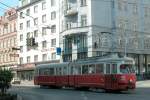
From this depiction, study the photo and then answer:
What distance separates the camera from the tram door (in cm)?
3228

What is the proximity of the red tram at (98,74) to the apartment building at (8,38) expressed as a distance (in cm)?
4272

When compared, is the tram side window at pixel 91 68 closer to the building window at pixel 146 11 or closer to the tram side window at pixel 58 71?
the tram side window at pixel 58 71

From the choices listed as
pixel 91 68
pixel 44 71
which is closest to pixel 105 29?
pixel 44 71

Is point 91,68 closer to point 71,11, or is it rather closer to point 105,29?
point 105,29

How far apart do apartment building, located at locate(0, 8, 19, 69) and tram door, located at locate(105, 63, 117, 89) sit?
51.2m

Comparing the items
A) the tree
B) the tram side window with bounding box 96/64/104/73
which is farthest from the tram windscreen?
the tree

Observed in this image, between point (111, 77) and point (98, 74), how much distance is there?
1.84 meters

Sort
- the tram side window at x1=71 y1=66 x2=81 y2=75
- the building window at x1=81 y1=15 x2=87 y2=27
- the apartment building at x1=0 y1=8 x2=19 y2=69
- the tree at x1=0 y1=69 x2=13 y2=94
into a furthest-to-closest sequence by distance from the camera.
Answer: the apartment building at x1=0 y1=8 x2=19 y2=69 → the building window at x1=81 y1=15 x2=87 y2=27 → the tram side window at x1=71 y1=66 x2=81 y2=75 → the tree at x1=0 y1=69 x2=13 y2=94

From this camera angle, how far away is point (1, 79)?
24500 mm

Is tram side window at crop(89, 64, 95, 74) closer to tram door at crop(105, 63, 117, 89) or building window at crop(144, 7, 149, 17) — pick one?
tram door at crop(105, 63, 117, 89)

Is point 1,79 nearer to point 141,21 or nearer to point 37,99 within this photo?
point 37,99

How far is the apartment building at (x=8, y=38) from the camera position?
8675 cm

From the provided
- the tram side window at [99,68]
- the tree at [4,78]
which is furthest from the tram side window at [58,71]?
the tree at [4,78]

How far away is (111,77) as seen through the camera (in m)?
32.5
